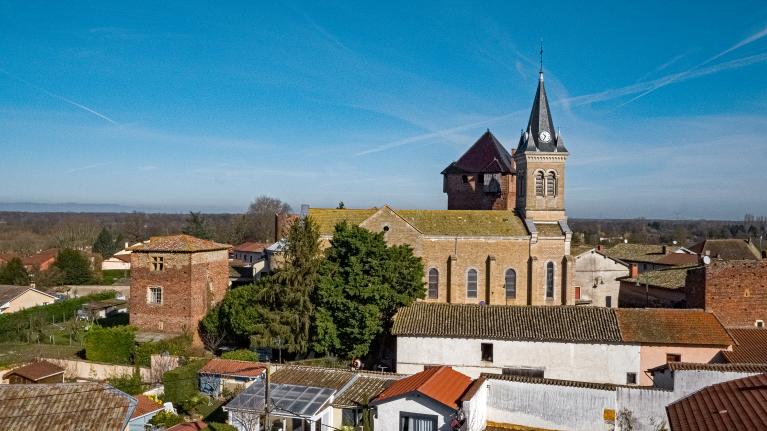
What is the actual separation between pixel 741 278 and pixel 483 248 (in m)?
13.7

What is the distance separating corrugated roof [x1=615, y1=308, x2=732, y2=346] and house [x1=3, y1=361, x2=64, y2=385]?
2487 centimetres

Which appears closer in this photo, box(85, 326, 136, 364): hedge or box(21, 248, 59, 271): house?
box(85, 326, 136, 364): hedge

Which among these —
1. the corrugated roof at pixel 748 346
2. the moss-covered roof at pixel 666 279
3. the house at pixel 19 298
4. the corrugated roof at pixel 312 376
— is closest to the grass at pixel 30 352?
the house at pixel 19 298

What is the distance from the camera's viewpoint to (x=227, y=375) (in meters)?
24.0

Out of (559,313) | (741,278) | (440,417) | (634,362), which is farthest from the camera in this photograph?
(741,278)

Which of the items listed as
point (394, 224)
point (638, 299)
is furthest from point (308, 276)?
point (638, 299)

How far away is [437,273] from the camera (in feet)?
117

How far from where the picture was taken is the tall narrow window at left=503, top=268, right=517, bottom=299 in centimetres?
3603

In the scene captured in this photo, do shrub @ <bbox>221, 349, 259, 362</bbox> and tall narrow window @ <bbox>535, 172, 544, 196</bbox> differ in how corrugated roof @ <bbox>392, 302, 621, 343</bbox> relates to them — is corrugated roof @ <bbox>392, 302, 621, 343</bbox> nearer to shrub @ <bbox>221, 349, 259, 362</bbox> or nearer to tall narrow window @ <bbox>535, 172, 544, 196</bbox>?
shrub @ <bbox>221, 349, 259, 362</bbox>

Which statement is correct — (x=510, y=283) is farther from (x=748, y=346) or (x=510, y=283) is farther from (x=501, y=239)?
(x=748, y=346)

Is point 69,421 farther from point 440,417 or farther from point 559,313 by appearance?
point 559,313

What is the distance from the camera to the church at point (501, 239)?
116 feet

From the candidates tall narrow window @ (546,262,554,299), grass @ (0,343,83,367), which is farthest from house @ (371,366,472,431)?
grass @ (0,343,83,367)

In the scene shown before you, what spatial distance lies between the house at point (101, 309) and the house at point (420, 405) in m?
33.2
